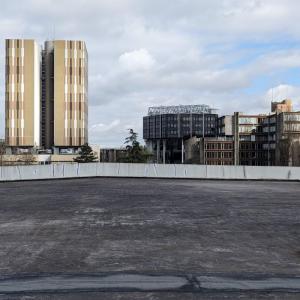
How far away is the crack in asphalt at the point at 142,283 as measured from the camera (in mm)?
8008

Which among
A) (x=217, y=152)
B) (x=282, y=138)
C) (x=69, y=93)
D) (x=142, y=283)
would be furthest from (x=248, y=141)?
(x=142, y=283)

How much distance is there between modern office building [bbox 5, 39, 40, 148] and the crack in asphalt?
129 meters

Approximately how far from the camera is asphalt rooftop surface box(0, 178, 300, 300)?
316 inches

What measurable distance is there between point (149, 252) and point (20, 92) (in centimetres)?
12926

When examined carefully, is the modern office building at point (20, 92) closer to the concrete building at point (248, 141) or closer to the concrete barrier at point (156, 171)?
the concrete building at point (248, 141)

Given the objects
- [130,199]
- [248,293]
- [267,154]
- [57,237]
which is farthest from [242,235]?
[267,154]

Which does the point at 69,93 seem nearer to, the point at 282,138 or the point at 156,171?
the point at 282,138

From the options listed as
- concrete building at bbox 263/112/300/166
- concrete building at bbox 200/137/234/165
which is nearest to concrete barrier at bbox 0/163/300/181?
concrete building at bbox 263/112/300/166

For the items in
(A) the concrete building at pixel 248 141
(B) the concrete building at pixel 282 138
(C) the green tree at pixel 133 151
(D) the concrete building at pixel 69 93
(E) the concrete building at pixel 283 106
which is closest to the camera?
(C) the green tree at pixel 133 151

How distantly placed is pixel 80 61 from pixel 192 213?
121 meters

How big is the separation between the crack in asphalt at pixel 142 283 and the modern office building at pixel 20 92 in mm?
129287

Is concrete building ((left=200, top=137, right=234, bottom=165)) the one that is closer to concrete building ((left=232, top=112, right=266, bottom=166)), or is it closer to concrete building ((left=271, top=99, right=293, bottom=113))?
concrete building ((left=232, top=112, right=266, bottom=166))

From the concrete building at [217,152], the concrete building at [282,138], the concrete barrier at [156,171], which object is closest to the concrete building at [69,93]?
the concrete building at [217,152]

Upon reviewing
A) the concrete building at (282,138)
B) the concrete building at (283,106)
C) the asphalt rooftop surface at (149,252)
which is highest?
the concrete building at (283,106)
